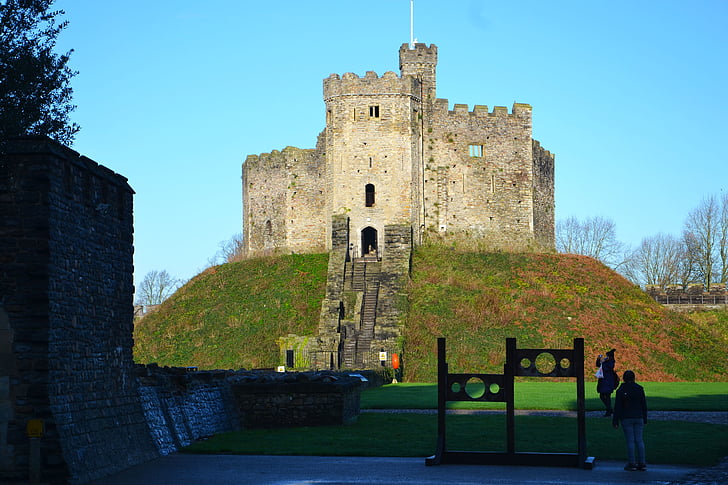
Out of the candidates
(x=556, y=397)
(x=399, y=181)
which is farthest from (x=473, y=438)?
(x=399, y=181)

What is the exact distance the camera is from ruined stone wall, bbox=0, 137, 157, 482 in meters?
14.2

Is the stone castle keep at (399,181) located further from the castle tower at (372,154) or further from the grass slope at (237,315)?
the grass slope at (237,315)

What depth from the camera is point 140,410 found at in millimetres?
17531

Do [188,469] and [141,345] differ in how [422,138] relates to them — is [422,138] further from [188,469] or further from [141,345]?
[188,469]

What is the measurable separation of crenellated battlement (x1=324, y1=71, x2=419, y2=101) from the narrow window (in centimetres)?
498

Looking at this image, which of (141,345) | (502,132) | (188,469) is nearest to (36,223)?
(188,469)

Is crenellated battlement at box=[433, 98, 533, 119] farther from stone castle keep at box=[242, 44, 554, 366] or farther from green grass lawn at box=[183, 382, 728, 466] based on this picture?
green grass lawn at box=[183, 382, 728, 466]

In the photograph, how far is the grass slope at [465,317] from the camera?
42.7 metres

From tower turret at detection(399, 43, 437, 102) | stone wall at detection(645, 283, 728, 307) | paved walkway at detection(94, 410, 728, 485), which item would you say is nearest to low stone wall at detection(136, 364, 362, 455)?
paved walkway at detection(94, 410, 728, 485)

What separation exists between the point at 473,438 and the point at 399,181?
34176mm

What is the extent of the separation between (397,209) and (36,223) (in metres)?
39.6

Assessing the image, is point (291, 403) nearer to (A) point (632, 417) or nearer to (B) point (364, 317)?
(A) point (632, 417)

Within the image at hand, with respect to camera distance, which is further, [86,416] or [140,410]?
[140,410]

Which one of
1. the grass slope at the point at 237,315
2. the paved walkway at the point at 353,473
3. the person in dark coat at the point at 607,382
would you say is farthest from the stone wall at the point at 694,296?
the paved walkway at the point at 353,473
